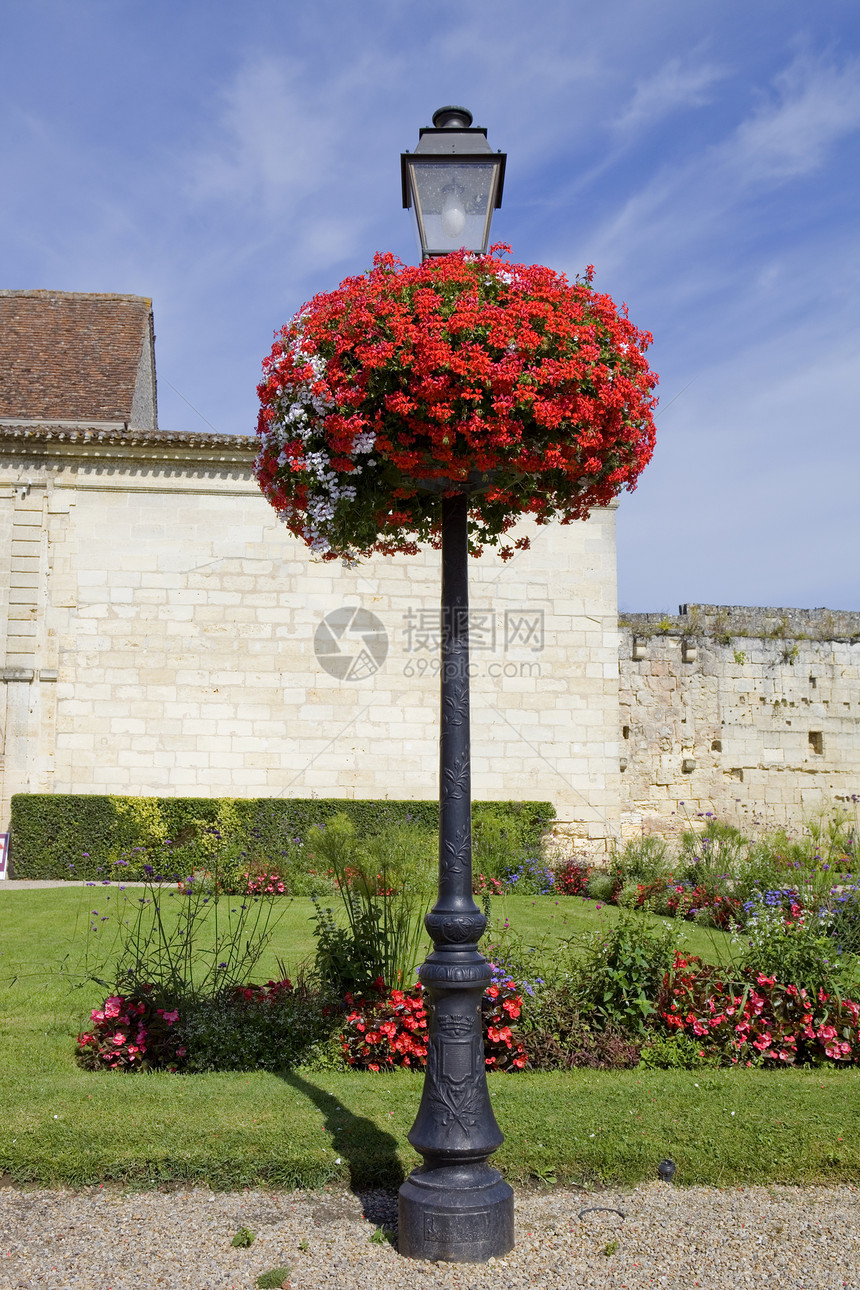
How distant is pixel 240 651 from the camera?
13.2 metres

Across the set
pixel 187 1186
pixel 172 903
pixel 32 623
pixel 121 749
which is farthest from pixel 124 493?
pixel 187 1186

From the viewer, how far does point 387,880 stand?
566cm

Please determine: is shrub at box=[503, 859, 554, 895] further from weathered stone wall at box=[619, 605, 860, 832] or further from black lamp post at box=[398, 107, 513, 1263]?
black lamp post at box=[398, 107, 513, 1263]

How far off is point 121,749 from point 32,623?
6.67 ft

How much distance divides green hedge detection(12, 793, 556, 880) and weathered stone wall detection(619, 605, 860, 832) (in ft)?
8.98

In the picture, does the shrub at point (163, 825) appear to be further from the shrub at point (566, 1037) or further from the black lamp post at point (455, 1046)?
the black lamp post at point (455, 1046)

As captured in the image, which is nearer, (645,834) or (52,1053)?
(52,1053)

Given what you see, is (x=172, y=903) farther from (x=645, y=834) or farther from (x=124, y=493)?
(x=645, y=834)

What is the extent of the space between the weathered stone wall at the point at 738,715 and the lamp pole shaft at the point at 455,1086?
1099cm

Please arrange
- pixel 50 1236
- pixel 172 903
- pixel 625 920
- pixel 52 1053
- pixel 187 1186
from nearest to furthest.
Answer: pixel 50 1236 < pixel 187 1186 < pixel 52 1053 < pixel 625 920 < pixel 172 903

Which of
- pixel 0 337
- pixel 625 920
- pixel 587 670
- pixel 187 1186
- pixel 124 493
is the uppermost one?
pixel 0 337

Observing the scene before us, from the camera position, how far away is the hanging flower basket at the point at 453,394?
10.9ft

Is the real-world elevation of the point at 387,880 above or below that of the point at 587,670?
below

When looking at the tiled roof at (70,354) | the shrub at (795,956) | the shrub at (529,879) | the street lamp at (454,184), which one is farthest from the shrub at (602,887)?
the tiled roof at (70,354)
